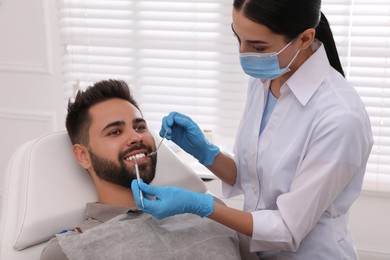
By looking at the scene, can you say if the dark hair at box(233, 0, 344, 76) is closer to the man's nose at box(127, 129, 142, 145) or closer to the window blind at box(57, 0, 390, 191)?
the man's nose at box(127, 129, 142, 145)

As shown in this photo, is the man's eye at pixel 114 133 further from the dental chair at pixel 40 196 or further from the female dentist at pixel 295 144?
the female dentist at pixel 295 144

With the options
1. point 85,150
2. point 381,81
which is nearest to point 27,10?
point 85,150

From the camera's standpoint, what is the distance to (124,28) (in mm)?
3000

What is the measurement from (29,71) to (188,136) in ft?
4.98

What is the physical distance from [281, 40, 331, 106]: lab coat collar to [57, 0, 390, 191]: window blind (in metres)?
1.16

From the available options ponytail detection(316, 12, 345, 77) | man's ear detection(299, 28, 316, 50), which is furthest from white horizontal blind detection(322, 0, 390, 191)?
man's ear detection(299, 28, 316, 50)

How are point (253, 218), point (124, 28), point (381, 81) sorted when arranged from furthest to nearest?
point (124, 28) < point (381, 81) < point (253, 218)

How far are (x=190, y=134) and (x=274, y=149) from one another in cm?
33

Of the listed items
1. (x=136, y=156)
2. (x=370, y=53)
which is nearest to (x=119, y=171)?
(x=136, y=156)

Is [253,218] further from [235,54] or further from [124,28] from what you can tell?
[124,28]

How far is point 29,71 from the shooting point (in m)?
3.13

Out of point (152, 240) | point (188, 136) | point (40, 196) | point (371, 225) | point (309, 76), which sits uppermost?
point (309, 76)

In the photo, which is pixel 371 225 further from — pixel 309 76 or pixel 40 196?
pixel 40 196

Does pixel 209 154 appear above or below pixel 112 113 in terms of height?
below
